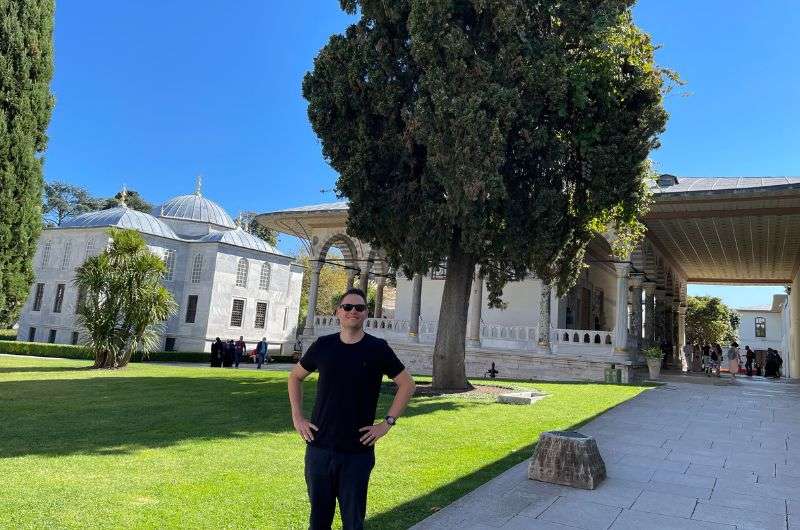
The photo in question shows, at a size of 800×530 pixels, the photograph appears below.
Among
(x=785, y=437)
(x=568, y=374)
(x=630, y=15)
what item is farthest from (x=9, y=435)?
(x=568, y=374)

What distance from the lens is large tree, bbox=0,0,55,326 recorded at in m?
12.5

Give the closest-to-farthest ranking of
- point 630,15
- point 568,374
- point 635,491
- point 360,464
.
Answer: point 360,464
point 635,491
point 630,15
point 568,374

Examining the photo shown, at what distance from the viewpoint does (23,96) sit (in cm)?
1277

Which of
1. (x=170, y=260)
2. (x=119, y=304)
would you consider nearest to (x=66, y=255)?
(x=170, y=260)

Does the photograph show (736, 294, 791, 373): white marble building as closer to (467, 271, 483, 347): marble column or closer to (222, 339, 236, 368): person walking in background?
→ (467, 271, 483, 347): marble column

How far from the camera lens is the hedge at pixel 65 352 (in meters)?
23.0

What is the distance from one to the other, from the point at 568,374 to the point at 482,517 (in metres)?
15.0

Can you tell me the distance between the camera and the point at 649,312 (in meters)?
22.6

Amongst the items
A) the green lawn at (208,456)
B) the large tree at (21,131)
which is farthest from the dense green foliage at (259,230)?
the green lawn at (208,456)

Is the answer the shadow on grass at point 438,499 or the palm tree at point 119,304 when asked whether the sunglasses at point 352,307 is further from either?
the palm tree at point 119,304

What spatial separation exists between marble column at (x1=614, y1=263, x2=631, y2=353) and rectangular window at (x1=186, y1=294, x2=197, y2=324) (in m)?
24.8

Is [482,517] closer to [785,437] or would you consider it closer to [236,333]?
[785,437]

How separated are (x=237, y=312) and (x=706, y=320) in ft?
130

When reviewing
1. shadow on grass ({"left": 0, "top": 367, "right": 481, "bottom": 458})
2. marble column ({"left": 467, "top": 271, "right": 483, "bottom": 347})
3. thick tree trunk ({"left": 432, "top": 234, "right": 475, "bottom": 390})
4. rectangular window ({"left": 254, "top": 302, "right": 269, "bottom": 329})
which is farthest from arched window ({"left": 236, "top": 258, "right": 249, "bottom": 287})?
thick tree trunk ({"left": 432, "top": 234, "right": 475, "bottom": 390})
